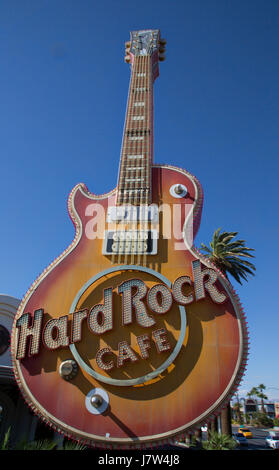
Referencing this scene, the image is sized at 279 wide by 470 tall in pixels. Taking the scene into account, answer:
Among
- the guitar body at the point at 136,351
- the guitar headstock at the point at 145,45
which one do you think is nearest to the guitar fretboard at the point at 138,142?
the guitar headstock at the point at 145,45

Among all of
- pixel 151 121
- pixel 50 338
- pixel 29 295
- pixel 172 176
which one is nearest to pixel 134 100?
pixel 151 121

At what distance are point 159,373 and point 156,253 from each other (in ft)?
15.3

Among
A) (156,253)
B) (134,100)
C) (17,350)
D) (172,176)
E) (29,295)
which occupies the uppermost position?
(134,100)

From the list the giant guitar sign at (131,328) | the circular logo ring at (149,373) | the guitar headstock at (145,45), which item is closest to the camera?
the giant guitar sign at (131,328)

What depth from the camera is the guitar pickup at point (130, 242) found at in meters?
13.0

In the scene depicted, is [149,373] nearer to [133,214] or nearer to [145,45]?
[133,214]

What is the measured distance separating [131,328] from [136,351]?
2.79 feet

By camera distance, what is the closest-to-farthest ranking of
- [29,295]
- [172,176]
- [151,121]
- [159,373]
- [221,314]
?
[159,373]
[221,314]
[29,295]
[172,176]
[151,121]

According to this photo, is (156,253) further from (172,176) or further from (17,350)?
(17,350)

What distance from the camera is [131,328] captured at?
11.3 m

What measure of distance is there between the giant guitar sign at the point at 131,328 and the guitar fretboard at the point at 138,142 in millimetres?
316

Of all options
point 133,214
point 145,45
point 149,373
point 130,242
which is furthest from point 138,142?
point 149,373

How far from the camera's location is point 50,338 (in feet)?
36.9

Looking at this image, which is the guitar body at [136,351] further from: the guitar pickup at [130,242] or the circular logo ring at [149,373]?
the guitar pickup at [130,242]
